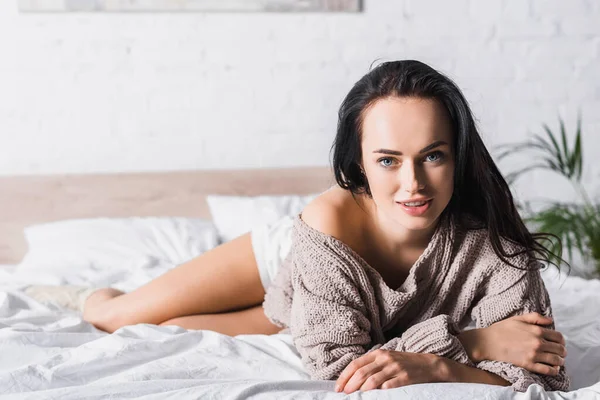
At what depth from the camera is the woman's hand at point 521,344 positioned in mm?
1508

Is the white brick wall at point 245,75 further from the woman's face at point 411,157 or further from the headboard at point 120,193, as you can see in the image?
the woman's face at point 411,157

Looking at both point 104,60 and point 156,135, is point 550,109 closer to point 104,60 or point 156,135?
point 156,135

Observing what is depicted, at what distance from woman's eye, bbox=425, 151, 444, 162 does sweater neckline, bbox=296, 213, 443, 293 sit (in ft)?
0.77

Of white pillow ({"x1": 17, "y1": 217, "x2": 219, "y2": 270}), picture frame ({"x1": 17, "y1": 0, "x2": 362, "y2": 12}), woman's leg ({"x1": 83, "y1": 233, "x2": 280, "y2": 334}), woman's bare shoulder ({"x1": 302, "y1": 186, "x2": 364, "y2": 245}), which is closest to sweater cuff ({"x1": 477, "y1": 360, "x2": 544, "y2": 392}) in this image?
woman's bare shoulder ({"x1": 302, "y1": 186, "x2": 364, "y2": 245})

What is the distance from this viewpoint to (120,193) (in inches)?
122

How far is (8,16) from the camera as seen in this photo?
3.01 meters

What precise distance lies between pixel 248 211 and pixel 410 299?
54.9 inches

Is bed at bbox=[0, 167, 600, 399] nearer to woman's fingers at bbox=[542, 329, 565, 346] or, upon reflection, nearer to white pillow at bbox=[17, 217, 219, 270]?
white pillow at bbox=[17, 217, 219, 270]

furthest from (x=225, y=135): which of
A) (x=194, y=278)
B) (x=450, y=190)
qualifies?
(x=450, y=190)

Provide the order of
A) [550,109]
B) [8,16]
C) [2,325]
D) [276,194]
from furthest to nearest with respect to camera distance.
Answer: [550,109], [276,194], [8,16], [2,325]

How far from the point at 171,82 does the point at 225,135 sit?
0.31 meters

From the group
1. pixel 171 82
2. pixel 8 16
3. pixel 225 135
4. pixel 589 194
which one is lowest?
pixel 589 194

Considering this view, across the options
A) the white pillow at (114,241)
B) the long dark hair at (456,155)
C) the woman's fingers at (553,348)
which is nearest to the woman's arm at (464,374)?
the woman's fingers at (553,348)

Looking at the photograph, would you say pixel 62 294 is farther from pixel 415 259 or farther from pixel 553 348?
pixel 553 348
